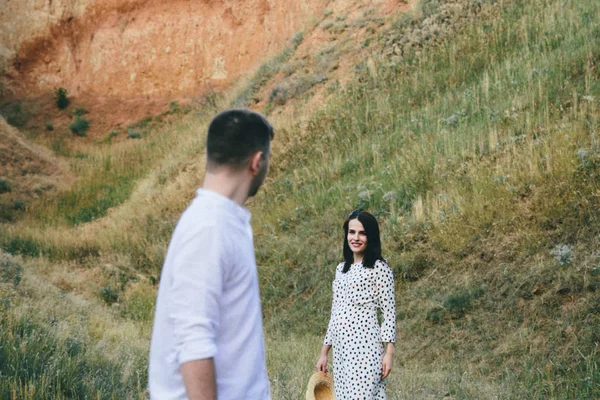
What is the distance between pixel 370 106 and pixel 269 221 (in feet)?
11.4

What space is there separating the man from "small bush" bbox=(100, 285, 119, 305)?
959 centimetres

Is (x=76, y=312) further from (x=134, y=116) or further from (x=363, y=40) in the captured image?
(x=134, y=116)

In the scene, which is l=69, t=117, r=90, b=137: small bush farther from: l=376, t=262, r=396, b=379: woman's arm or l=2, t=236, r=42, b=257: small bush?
l=376, t=262, r=396, b=379: woman's arm

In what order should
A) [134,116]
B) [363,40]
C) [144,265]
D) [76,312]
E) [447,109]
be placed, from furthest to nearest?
[134,116], [363,40], [144,265], [447,109], [76,312]

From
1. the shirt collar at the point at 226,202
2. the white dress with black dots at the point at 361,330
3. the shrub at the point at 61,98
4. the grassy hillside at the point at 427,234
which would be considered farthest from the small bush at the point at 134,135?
the shirt collar at the point at 226,202

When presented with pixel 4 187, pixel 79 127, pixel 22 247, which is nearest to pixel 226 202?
pixel 22 247

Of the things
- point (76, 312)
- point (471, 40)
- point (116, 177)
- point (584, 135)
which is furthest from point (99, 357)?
point (116, 177)

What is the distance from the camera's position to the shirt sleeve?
75.7 inches

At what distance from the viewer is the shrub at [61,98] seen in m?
27.2

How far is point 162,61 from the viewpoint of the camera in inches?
1086

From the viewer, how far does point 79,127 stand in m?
25.6

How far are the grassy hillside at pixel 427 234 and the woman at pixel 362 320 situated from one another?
4.37 feet

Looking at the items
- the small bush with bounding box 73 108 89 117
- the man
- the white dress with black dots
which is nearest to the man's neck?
the man

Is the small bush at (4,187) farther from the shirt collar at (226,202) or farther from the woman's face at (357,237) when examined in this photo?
the shirt collar at (226,202)
